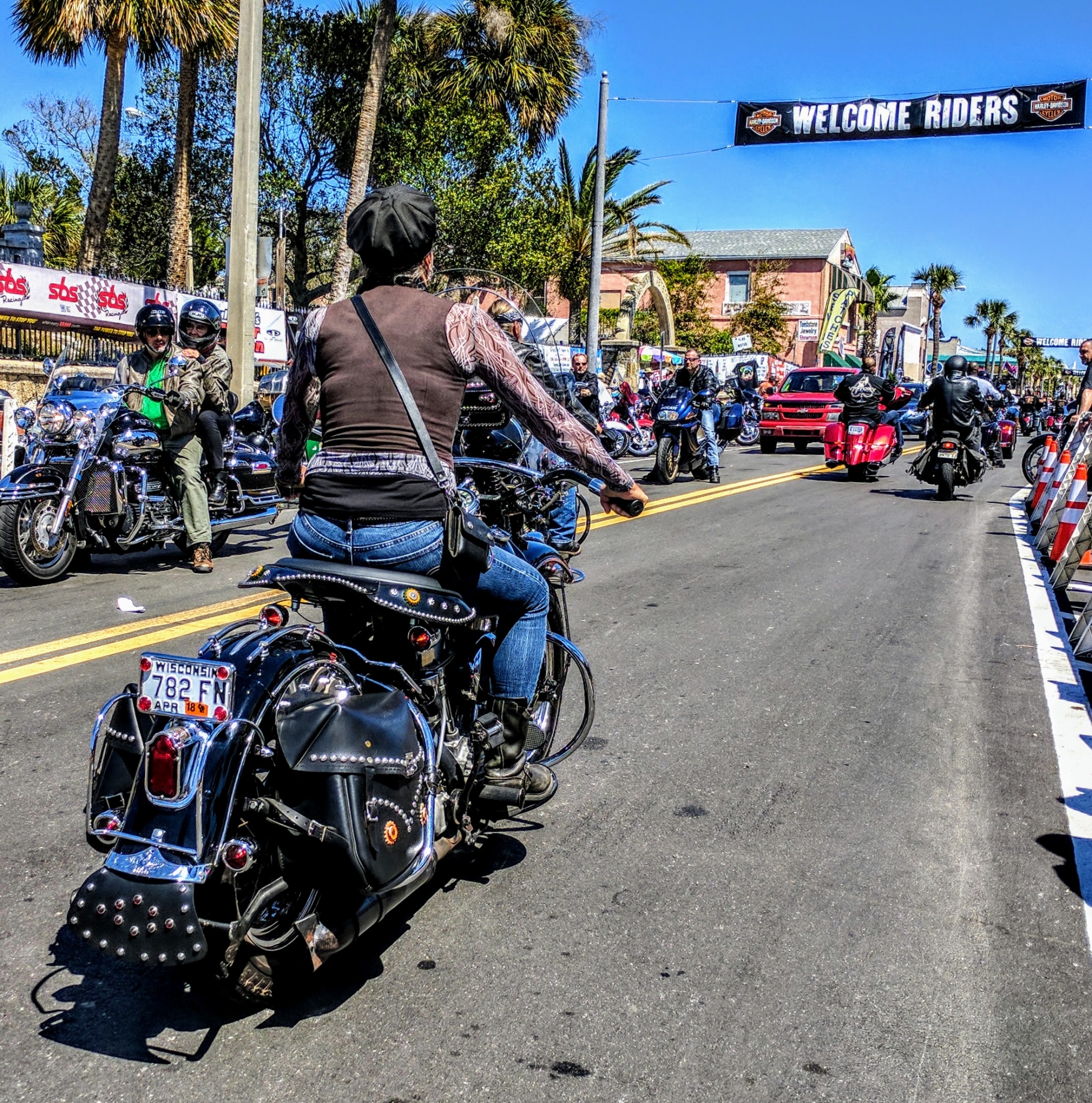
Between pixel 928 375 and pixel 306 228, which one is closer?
pixel 306 228

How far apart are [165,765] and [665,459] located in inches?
594

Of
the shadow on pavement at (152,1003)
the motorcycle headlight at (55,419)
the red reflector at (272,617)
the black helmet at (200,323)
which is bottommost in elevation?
the shadow on pavement at (152,1003)

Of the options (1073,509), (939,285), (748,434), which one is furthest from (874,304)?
(1073,509)

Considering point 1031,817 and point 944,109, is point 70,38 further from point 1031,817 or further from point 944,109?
point 1031,817

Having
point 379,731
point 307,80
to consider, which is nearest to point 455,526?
point 379,731

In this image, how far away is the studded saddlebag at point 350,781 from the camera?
2.69m

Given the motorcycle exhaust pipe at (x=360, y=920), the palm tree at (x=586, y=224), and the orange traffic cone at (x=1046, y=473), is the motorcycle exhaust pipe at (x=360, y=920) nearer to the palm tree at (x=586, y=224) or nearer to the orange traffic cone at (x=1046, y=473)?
the orange traffic cone at (x=1046, y=473)

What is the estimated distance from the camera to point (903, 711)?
19.2 ft

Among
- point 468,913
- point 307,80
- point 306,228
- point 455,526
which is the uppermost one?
point 307,80

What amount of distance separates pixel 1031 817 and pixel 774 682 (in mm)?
1889

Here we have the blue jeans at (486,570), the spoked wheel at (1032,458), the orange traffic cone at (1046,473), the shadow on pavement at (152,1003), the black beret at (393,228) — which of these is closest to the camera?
the shadow on pavement at (152,1003)

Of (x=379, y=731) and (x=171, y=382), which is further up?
(x=171, y=382)

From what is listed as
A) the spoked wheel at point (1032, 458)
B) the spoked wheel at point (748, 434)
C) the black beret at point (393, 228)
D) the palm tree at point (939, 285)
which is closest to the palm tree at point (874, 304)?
the palm tree at point (939, 285)

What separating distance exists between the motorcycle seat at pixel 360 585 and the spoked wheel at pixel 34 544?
5.45m
